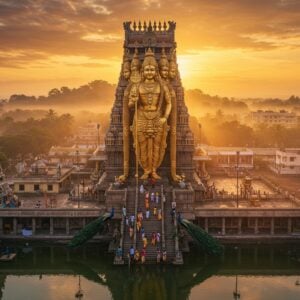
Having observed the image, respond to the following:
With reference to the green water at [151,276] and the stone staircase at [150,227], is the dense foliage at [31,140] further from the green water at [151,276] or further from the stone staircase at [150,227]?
the stone staircase at [150,227]

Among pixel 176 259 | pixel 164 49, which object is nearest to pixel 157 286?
pixel 176 259

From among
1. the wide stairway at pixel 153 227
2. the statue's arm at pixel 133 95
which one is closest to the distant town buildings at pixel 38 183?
the wide stairway at pixel 153 227

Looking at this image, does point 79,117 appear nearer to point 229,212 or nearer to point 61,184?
point 61,184

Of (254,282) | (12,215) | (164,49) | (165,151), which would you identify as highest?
(164,49)

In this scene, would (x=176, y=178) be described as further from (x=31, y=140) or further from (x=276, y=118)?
(x=276, y=118)

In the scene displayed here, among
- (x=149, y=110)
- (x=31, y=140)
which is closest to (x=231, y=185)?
(x=149, y=110)

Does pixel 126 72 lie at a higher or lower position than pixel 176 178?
higher
